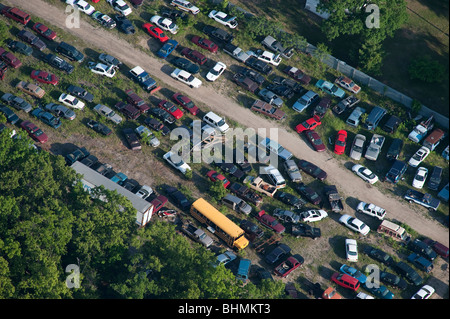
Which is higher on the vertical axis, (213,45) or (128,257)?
(213,45)

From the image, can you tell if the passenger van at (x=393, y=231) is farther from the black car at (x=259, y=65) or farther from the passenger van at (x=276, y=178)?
the black car at (x=259, y=65)

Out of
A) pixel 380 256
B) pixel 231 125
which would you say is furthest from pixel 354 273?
pixel 231 125

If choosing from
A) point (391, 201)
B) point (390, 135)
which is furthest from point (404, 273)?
point (390, 135)

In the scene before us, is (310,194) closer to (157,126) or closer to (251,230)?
(251,230)

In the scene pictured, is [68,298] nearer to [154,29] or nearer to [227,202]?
[227,202]

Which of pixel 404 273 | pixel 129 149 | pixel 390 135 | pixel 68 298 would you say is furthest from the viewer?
pixel 390 135

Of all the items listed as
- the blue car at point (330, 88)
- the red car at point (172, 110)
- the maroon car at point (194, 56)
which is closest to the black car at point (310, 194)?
the blue car at point (330, 88)

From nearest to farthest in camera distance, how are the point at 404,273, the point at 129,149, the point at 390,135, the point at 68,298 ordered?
the point at 68,298 < the point at 404,273 < the point at 129,149 < the point at 390,135
